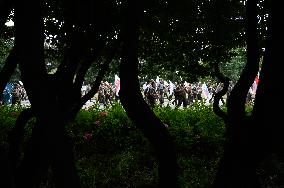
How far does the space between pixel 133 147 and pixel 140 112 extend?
19.2 ft

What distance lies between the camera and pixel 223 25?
7.17 m

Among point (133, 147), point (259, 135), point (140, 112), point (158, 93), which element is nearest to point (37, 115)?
point (140, 112)

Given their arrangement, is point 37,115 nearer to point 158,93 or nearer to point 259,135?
point 259,135

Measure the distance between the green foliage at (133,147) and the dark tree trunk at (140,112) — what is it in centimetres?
387

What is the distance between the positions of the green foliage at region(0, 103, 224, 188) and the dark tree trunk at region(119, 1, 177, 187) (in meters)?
3.87

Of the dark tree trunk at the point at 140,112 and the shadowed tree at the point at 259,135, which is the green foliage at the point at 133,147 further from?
the shadowed tree at the point at 259,135

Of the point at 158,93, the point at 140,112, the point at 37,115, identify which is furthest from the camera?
the point at 158,93

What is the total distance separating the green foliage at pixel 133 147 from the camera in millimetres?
9023

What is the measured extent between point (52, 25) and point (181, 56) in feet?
7.30

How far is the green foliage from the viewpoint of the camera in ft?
29.6

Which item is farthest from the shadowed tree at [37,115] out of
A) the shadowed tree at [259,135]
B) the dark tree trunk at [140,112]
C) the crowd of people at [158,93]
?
the crowd of people at [158,93]

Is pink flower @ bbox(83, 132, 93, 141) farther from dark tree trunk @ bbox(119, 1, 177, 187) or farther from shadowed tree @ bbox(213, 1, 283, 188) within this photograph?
shadowed tree @ bbox(213, 1, 283, 188)

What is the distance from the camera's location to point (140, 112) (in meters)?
4.64

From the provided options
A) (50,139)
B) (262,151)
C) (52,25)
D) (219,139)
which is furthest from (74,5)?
(219,139)
